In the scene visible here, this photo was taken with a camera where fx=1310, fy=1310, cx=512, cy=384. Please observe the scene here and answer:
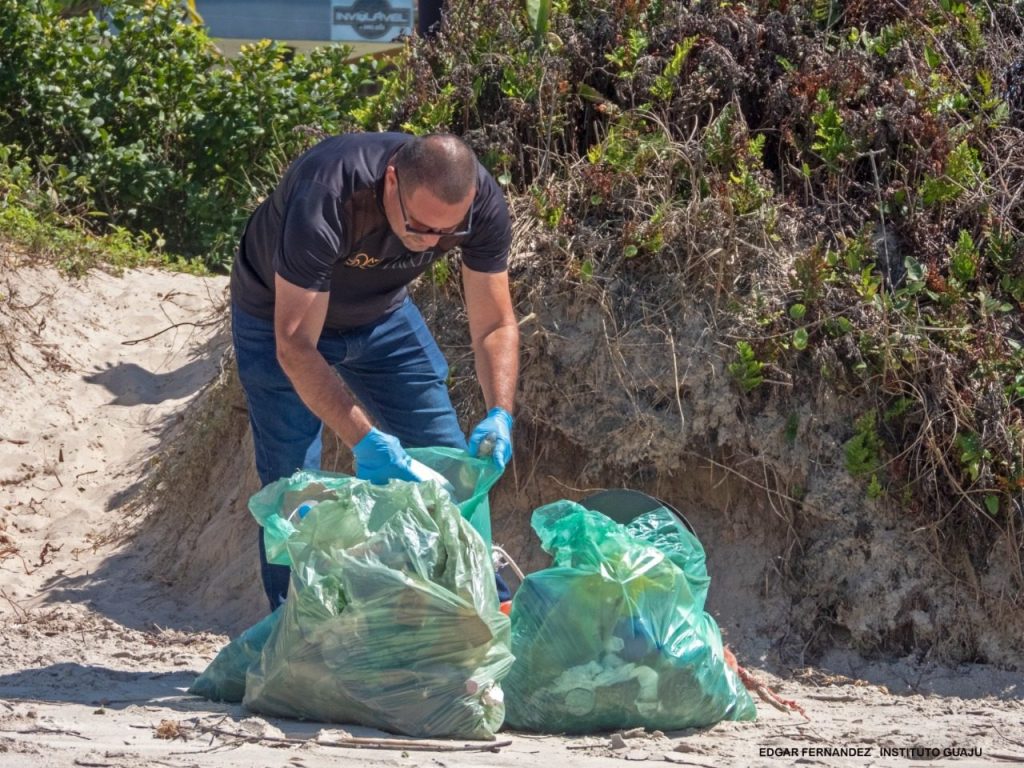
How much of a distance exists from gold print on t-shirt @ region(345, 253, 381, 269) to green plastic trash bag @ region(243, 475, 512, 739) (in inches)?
27.1

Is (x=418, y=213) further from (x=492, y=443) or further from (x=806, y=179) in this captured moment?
(x=806, y=179)

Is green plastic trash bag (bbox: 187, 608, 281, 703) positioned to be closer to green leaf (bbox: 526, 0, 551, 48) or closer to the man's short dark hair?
the man's short dark hair

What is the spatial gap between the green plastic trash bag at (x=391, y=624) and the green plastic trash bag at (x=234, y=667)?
0.81 ft

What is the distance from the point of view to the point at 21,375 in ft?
19.9

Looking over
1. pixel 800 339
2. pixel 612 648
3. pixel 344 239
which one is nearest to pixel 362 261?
pixel 344 239

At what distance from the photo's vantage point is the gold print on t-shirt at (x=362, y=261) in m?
3.55

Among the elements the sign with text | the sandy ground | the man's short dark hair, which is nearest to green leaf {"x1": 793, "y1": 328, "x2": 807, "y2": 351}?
the sandy ground

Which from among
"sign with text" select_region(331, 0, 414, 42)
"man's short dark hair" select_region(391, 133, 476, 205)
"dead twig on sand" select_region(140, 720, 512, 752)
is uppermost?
"man's short dark hair" select_region(391, 133, 476, 205)

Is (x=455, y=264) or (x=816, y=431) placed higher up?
(x=455, y=264)

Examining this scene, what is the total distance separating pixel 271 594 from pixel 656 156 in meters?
2.10

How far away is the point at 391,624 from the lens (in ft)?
9.85

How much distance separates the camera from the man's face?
3314 mm

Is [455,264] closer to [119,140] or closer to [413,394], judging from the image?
[413,394]

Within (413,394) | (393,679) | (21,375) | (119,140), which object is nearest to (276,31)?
(119,140)
